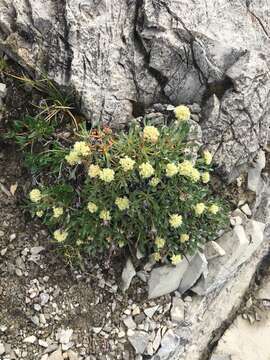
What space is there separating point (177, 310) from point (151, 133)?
3105mm

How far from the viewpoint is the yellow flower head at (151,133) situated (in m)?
6.41

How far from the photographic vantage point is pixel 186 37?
24.9 ft

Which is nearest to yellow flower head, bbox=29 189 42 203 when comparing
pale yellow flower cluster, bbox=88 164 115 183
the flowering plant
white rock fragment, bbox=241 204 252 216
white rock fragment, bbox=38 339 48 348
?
the flowering plant

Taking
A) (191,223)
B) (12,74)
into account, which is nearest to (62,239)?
(191,223)

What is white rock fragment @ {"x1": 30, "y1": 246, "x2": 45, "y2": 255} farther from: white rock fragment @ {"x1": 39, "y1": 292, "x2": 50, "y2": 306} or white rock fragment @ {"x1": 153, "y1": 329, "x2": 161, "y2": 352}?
white rock fragment @ {"x1": 153, "y1": 329, "x2": 161, "y2": 352}

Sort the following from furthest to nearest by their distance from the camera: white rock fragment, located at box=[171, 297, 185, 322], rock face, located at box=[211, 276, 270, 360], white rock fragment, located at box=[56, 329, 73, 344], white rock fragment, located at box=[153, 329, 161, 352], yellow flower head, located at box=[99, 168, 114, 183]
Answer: rock face, located at box=[211, 276, 270, 360] → white rock fragment, located at box=[171, 297, 185, 322] → white rock fragment, located at box=[153, 329, 161, 352] → white rock fragment, located at box=[56, 329, 73, 344] → yellow flower head, located at box=[99, 168, 114, 183]

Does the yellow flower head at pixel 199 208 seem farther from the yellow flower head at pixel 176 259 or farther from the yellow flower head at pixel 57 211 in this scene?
the yellow flower head at pixel 57 211

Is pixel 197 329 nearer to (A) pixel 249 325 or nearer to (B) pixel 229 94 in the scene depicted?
(A) pixel 249 325

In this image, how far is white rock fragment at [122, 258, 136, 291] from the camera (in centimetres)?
771

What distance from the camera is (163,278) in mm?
7746

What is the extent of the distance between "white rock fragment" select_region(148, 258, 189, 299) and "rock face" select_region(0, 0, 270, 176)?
1.87 metres

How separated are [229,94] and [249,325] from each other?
4.83m

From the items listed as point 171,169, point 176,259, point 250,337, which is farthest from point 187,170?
point 250,337

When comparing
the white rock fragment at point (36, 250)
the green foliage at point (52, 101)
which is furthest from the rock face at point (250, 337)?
the green foliage at point (52, 101)
